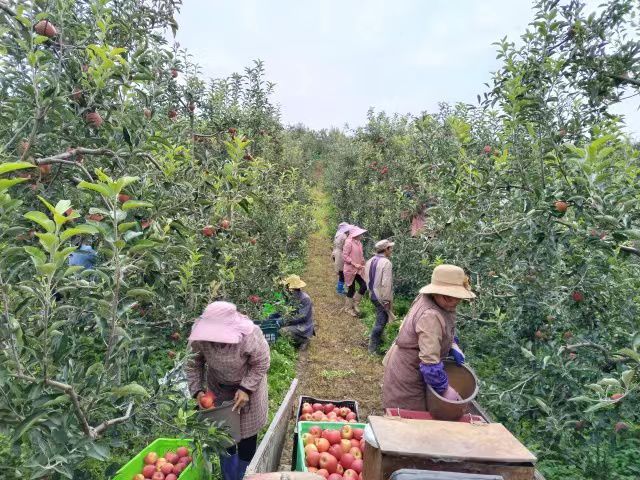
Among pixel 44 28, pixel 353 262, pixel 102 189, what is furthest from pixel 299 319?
pixel 102 189

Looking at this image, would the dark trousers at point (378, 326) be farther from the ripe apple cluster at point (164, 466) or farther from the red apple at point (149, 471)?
the red apple at point (149, 471)

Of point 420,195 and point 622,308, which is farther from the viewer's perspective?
point 420,195

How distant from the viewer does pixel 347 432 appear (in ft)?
11.6

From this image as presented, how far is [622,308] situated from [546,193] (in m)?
1.25

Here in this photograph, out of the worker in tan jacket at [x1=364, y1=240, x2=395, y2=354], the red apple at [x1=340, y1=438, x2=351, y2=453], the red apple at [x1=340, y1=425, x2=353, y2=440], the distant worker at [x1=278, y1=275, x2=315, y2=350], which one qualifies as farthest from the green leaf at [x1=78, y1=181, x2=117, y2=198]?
the worker in tan jacket at [x1=364, y1=240, x2=395, y2=354]

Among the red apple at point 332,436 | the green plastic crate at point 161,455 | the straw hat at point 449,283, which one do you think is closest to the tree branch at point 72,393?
the green plastic crate at point 161,455

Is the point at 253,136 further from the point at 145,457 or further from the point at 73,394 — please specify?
the point at 73,394

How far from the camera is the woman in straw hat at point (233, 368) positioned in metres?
3.22

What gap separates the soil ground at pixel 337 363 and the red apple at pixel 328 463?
926 mm

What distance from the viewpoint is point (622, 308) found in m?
3.32

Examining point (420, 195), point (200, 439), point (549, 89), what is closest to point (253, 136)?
point (420, 195)

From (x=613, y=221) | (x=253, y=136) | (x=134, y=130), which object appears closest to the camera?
(x=613, y=221)

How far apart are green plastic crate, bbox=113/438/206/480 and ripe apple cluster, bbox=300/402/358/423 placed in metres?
1.01

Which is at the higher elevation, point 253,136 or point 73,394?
point 253,136
